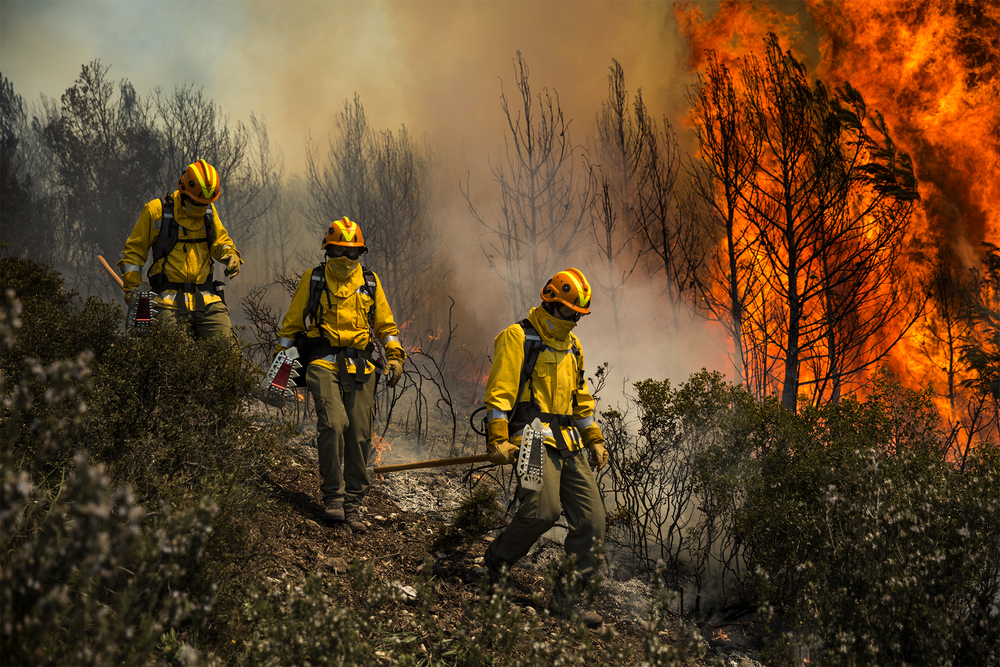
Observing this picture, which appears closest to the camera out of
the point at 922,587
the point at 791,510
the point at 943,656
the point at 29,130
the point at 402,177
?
the point at 943,656

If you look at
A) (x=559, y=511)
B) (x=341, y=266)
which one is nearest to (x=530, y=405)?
(x=559, y=511)

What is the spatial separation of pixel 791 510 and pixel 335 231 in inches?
141

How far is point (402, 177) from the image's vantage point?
68.5 ft

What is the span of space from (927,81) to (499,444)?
1507 cm

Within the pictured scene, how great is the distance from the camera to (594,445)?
13.2 feet

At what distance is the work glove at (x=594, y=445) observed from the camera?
13.1 ft

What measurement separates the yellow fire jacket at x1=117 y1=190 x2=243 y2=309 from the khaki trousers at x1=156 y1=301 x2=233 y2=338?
0.05m

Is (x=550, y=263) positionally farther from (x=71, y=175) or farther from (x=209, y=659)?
(x=71, y=175)

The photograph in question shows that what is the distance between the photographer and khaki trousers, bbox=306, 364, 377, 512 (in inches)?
163

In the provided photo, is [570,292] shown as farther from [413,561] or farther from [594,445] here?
[413,561]

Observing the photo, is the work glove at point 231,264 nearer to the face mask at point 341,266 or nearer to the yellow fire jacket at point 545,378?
the face mask at point 341,266

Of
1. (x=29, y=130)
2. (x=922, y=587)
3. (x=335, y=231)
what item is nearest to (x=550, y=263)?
(x=335, y=231)

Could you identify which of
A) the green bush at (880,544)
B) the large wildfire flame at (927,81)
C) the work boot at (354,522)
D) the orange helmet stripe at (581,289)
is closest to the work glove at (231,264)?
the work boot at (354,522)

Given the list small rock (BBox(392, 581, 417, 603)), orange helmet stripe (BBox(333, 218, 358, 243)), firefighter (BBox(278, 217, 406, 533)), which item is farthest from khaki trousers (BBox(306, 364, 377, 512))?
orange helmet stripe (BBox(333, 218, 358, 243))
